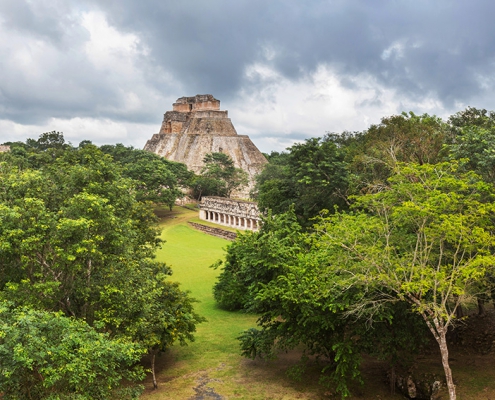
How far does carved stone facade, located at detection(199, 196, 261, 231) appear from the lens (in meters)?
40.6

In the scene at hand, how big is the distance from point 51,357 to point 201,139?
190 feet

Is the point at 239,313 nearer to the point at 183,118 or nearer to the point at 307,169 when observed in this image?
the point at 307,169

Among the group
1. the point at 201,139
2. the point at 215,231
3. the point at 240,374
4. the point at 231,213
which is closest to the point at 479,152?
the point at 240,374

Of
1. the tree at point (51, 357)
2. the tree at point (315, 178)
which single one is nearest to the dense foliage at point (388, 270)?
the tree at point (51, 357)

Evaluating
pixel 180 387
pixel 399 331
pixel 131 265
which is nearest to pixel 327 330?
pixel 399 331

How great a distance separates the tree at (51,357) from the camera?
8109 mm

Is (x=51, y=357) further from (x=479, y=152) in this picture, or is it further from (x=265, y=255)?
(x=479, y=152)

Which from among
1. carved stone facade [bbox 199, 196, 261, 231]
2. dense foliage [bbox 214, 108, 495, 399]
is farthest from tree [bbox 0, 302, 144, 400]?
carved stone facade [bbox 199, 196, 261, 231]

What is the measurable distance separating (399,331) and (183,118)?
6305 cm

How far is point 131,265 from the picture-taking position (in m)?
12.9

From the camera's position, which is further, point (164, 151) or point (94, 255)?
point (164, 151)

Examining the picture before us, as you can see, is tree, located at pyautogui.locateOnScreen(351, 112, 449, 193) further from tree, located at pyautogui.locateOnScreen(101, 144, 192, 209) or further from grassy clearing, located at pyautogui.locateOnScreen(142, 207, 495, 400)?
tree, located at pyautogui.locateOnScreen(101, 144, 192, 209)

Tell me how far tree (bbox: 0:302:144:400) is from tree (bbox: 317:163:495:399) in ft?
19.7

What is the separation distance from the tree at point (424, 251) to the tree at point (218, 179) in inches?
1545
